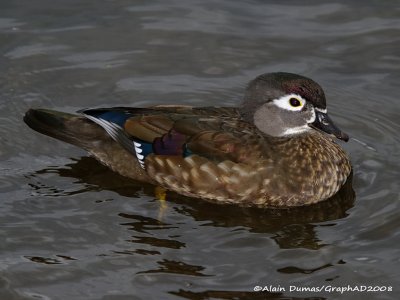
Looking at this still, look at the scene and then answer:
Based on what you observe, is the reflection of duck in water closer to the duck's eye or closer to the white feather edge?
the white feather edge

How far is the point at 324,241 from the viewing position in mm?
8133

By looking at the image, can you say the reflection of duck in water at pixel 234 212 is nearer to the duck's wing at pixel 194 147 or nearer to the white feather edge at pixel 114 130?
the duck's wing at pixel 194 147

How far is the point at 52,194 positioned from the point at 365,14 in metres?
4.92

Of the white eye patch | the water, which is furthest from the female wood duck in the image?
the water

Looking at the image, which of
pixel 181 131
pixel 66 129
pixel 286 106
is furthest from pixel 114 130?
pixel 286 106

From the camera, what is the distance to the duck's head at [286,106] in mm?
8828

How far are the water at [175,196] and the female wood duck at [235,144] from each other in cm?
17

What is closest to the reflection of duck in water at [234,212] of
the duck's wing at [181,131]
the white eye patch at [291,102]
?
the duck's wing at [181,131]

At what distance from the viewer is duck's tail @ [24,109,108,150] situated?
30.6ft

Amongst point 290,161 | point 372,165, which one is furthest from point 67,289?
point 372,165

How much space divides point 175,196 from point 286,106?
127cm

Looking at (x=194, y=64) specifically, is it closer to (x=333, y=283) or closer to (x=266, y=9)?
(x=266, y=9)

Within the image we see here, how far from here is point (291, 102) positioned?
8930 mm

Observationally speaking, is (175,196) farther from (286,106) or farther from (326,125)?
(326,125)
